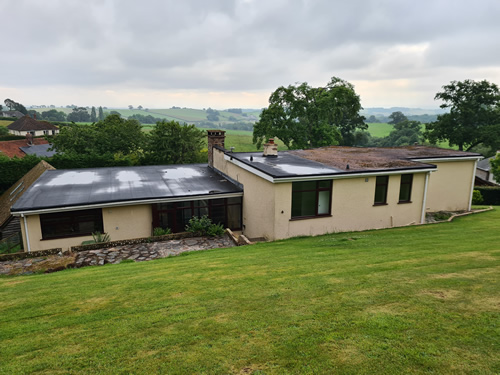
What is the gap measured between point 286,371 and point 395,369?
133cm

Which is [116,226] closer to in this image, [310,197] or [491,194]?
[310,197]

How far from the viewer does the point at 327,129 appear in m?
40.8

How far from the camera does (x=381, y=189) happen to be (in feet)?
51.2

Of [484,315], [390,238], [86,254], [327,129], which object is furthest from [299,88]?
[484,315]

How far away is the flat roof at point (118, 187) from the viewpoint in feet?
48.1

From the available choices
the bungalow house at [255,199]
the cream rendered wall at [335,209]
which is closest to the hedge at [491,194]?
the bungalow house at [255,199]

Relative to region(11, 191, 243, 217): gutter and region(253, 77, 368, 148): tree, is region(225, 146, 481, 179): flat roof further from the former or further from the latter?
region(253, 77, 368, 148): tree

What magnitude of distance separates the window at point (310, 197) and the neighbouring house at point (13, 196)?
1657 cm

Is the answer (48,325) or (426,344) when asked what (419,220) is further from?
(48,325)

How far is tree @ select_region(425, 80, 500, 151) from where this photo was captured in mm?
47094

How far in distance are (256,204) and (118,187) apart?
762 cm

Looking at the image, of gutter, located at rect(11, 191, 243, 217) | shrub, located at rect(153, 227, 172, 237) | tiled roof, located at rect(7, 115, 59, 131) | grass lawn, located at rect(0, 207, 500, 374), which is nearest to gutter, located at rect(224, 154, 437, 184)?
gutter, located at rect(11, 191, 243, 217)

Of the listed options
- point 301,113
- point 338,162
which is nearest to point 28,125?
point 301,113

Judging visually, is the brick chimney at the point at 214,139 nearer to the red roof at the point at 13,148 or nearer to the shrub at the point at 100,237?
the shrub at the point at 100,237
